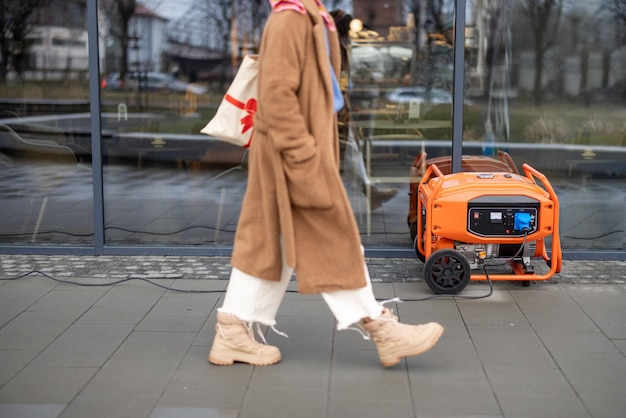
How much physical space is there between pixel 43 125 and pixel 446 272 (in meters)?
4.29

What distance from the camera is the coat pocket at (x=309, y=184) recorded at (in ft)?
12.9

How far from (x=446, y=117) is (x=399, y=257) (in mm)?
1262

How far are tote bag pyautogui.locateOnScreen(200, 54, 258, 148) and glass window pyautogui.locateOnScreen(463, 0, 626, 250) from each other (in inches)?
139

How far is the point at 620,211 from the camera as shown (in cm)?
770

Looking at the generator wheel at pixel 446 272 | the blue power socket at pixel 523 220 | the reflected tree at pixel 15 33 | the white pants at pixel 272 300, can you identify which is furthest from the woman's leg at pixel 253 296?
the reflected tree at pixel 15 33

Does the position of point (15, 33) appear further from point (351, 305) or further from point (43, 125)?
point (351, 305)

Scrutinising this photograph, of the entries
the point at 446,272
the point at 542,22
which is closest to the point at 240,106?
the point at 446,272

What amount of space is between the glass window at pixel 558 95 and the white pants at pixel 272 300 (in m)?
3.63

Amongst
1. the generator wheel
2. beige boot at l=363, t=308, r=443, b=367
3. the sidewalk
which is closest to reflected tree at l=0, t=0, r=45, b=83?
the sidewalk

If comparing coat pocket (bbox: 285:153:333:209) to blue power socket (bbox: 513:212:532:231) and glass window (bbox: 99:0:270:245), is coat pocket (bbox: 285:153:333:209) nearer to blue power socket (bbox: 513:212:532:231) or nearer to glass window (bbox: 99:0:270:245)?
blue power socket (bbox: 513:212:532:231)

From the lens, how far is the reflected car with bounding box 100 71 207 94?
768 centimetres

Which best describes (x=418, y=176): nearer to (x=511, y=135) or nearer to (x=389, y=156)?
(x=389, y=156)

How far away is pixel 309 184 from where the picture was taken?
3.95 metres

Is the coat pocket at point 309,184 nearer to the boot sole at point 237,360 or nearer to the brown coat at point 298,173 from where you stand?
the brown coat at point 298,173
